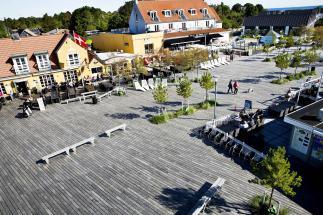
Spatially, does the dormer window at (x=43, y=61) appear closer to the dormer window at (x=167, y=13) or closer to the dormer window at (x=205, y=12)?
the dormer window at (x=167, y=13)

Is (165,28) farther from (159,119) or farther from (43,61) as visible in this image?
(159,119)

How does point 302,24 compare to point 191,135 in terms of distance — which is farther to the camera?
point 302,24

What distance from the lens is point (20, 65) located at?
1117 inches

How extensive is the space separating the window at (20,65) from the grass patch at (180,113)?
17.7 metres

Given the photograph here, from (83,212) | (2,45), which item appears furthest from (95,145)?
(2,45)

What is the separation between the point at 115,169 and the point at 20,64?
20.9m

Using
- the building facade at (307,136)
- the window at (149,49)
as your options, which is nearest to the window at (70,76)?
the window at (149,49)

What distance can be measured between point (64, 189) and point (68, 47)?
21514 millimetres

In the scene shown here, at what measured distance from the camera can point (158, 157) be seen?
15664mm

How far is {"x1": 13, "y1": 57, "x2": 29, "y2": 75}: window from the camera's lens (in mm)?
27991

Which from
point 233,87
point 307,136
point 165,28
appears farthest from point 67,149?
point 165,28

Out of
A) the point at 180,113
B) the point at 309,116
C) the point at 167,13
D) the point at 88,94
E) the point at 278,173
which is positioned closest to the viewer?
the point at 278,173

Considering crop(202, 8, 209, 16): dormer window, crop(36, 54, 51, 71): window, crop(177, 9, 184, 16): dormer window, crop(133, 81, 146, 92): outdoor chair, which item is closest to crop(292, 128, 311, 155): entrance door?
crop(133, 81, 146, 92): outdoor chair

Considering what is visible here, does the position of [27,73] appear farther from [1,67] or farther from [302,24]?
[302,24]
